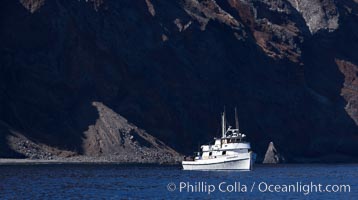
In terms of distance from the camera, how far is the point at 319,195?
99.4m

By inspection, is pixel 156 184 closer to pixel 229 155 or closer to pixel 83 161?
pixel 229 155

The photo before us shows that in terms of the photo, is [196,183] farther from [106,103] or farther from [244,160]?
[106,103]

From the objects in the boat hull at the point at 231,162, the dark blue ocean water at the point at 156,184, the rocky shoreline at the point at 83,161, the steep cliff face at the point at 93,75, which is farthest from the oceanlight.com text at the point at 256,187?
the steep cliff face at the point at 93,75

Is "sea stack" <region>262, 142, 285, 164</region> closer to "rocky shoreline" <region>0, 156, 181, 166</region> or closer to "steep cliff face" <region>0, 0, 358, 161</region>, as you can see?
"steep cliff face" <region>0, 0, 358, 161</region>

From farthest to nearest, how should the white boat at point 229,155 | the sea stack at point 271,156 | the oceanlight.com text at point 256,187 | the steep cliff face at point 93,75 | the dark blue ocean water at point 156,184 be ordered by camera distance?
1. the sea stack at point 271,156
2. the steep cliff face at point 93,75
3. the white boat at point 229,155
4. the oceanlight.com text at point 256,187
5. the dark blue ocean water at point 156,184

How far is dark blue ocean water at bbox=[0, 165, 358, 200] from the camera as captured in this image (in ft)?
316

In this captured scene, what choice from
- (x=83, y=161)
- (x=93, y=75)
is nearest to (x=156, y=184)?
(x=83, y=161)

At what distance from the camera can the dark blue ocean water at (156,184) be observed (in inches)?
3789

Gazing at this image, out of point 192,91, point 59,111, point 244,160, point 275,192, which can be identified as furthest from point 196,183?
point 192,91

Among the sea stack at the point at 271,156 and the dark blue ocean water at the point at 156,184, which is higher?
the sea stack at the point at 271,156

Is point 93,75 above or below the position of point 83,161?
above

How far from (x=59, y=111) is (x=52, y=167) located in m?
35.9

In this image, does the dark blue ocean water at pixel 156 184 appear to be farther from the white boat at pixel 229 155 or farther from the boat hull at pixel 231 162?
the white boat at pixel 229 155

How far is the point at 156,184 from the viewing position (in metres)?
113
